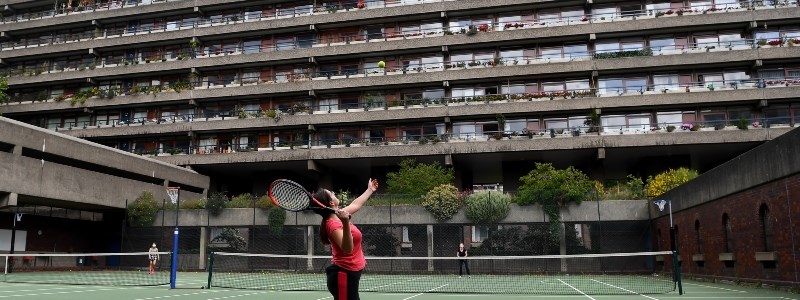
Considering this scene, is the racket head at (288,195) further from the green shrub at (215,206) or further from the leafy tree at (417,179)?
the leafy tree at (417,179)

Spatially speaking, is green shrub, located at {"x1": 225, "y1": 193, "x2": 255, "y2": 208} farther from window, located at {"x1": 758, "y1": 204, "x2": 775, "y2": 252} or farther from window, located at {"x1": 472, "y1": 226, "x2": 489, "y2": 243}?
window, located at {"x1": 758, "y1": 204, "x2": 775, "y2": 252}

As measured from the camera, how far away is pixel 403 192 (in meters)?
42.5

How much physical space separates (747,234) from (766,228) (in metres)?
1.11

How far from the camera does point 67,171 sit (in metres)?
35.6

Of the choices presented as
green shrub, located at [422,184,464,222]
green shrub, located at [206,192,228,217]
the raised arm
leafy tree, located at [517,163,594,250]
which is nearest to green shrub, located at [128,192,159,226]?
green shrub, located at [206,192,228,217]

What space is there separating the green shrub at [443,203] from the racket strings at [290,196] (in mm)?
30220

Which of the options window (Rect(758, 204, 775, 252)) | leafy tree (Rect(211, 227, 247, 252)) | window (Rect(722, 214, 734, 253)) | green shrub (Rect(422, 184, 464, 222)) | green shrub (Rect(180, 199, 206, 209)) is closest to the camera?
window (Rect(758, 204, 775, 252))

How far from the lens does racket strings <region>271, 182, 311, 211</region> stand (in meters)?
5.16

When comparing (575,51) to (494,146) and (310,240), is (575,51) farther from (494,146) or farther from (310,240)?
(310,240)

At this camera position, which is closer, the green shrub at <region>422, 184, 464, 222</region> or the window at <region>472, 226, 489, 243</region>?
the window at <region>472, 226, 489, 243</region>

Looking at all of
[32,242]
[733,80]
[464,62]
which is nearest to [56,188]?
[32,242]

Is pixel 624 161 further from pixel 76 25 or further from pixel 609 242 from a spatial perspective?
pixel 76 25

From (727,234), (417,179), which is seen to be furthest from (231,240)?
(727,234)

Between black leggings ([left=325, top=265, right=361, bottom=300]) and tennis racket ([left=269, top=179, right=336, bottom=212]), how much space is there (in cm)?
62
